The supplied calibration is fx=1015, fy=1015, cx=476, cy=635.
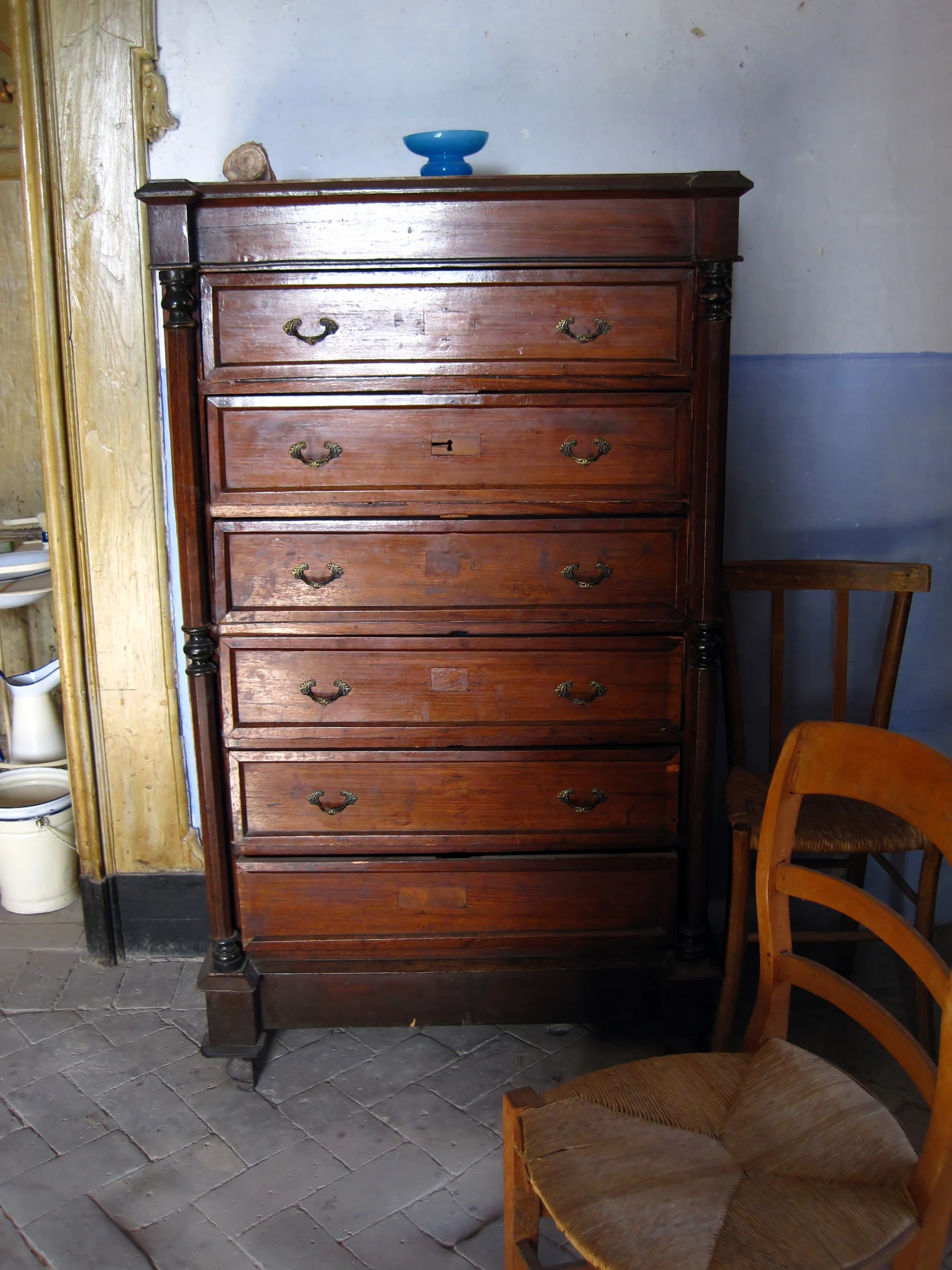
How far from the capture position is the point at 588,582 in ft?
7.16

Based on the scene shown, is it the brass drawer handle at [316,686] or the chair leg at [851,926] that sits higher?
the brass drawer handle at [316,686]

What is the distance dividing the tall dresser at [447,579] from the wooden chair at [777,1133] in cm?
71

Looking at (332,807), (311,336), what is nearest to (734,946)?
(332,807)

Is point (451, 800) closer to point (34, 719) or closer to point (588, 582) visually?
point (588, 582)

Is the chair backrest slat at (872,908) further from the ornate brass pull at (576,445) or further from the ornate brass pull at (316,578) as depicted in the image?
the ornate brass pull at (316,578)

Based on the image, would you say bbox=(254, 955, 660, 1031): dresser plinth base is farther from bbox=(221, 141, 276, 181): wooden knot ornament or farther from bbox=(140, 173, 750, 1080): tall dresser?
bbox=(221, 141, 276, 181): wooden knot ornament

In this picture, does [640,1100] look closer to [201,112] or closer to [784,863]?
[784,863]

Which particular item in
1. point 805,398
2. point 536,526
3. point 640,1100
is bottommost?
point 640,1100

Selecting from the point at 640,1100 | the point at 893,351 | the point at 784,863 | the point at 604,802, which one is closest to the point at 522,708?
the point at 604,802

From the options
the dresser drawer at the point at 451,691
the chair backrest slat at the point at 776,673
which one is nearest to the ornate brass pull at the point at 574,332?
the dresser drawer at the point at 451,691

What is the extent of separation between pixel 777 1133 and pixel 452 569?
4.04 ft

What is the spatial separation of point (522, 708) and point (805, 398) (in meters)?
1.18

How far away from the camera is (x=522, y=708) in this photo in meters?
2.24

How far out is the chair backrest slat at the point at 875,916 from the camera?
4.30 feet
